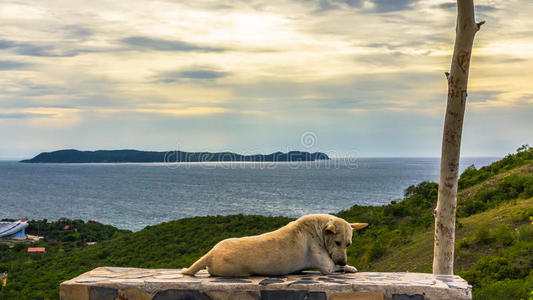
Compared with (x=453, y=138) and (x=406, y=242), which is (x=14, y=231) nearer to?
(x=406, y=242)

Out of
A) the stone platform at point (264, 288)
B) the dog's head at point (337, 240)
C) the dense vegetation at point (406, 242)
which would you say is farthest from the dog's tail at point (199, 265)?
the dense vegetation at point (406, 242)

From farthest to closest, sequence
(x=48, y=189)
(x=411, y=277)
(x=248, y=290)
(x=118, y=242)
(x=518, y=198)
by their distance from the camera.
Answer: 1. (x=48, y=189)
2. (x=118, y=242)
3. (x=518, y=198)
4. (x=411, y=277)
5. (x=248, y=290)

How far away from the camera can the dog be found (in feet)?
18.6

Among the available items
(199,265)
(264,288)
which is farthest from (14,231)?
(264,288)

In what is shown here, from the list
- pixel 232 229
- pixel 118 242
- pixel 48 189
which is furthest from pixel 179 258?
pixel 48 189

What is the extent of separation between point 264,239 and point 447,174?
3.76 metres

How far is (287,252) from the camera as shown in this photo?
5.77 meters

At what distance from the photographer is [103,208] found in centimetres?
9656

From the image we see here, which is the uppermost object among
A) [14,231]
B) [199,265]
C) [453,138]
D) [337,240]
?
[453,138]

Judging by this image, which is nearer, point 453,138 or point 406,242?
point 453,138

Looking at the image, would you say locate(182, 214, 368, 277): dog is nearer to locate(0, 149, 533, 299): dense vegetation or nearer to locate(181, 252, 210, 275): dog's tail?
locate(181, 252, 210, 275): dog's tail

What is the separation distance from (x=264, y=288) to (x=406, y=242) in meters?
12.1

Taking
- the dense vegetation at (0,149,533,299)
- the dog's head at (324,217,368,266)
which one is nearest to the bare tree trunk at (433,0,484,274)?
the dense vegetation at (0,149,533,299)

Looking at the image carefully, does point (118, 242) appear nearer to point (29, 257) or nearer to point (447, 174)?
point (29, 257)
